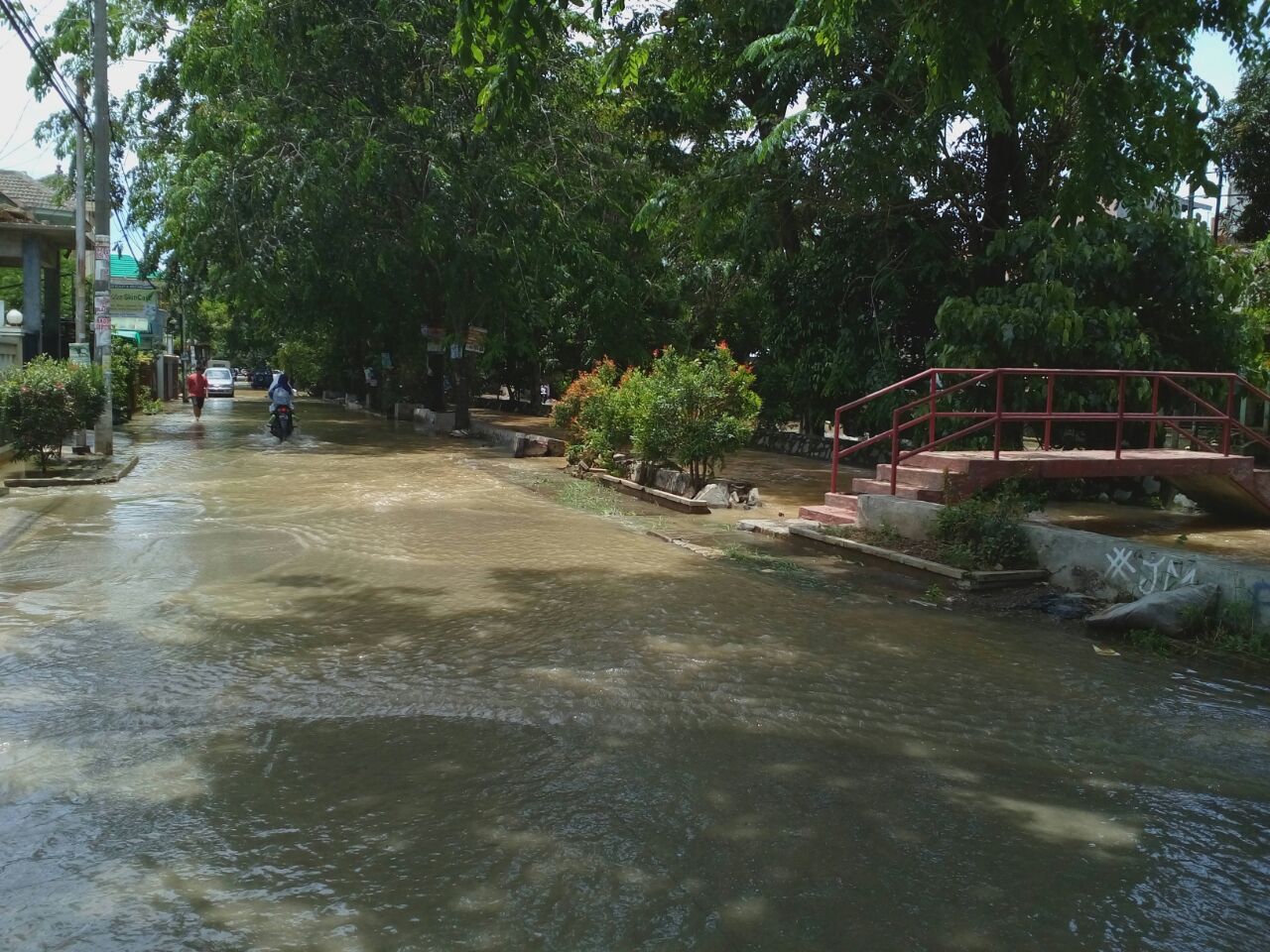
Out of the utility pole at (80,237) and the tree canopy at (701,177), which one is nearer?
the tree canopy at (701,177)

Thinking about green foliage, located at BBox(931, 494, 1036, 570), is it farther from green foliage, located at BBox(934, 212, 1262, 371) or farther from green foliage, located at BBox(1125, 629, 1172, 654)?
green foliage, located at BBox(934, 212, 1262, 371)

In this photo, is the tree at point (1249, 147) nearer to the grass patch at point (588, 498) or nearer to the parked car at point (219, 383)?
the grass patch at point (588, 498)

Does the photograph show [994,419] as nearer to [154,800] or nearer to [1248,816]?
[1248,816]

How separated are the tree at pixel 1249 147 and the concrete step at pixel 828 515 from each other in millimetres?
12985

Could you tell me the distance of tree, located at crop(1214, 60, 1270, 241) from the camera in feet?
67.3

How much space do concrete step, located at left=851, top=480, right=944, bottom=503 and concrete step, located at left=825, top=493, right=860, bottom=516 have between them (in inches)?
5.0

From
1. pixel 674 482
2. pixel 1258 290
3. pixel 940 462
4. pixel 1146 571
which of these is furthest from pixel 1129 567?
pixel 1258 290

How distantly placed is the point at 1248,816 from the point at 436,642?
4701 mm

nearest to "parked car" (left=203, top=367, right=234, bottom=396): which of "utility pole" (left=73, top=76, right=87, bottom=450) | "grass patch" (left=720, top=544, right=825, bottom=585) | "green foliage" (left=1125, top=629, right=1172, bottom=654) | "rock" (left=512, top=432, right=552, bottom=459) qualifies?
"utility pole" (left=73, top=76, right=87, bottom=450)

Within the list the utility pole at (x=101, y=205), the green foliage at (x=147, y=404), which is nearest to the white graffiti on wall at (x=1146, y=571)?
the utility pole at (x=101, y=205)

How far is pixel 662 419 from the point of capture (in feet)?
49.3

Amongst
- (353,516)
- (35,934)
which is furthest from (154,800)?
(353,516)

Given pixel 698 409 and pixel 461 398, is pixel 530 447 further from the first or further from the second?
pixel 698 409

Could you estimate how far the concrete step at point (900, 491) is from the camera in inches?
448
